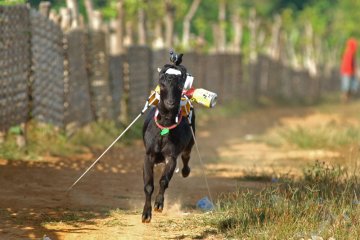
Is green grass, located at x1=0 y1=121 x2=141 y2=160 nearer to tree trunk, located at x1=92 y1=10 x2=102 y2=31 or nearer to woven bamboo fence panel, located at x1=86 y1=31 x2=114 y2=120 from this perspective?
woven bamboo fence panel, located at x1=86 y1=31 x2=114 y2=120

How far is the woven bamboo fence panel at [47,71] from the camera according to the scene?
48.1 ft

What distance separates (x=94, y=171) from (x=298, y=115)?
54.3ft

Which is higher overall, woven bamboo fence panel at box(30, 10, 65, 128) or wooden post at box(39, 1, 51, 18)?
wooden post at box(39, 1, 51, 18)

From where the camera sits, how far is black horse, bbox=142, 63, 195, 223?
885cm

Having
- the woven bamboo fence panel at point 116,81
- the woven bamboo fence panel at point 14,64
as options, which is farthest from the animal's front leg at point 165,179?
the woven bamboo fence panel at point 116,81

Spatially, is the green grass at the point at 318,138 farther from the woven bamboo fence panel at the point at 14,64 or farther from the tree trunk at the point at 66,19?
the woven bamboo fence panel at the point at 14,64

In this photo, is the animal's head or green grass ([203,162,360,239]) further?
the animal's head

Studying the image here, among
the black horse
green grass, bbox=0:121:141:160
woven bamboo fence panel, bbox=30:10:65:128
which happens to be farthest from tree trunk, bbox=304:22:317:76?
the black horse

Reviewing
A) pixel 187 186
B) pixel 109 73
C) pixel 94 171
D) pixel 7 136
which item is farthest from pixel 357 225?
pixel 109 73

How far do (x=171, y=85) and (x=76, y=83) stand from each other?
784 cm

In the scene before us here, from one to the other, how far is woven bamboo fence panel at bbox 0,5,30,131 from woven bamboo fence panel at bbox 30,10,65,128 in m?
0.24

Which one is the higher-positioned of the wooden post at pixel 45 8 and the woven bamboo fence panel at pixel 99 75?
the wooden post at pixel 45 8

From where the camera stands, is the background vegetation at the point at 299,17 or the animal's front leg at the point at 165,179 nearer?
the animal's front leg at the point at 165,179

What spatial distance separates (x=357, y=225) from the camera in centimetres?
815
